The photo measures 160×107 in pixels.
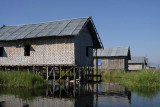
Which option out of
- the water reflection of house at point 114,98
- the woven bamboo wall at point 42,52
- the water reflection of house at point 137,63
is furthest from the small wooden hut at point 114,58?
the water reflection of house at point 114,98

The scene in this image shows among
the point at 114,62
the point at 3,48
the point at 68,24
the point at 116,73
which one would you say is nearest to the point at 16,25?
the point at 3,48

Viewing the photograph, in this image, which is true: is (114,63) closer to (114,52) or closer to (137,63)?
(114,52)

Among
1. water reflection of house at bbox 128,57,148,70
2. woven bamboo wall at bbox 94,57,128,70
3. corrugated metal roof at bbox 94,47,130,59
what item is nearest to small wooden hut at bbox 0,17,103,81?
corrugated metal roof at bbox 94,47,130,59

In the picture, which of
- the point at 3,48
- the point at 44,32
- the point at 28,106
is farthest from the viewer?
the point at 3,48

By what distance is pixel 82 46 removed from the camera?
20578 millimetres

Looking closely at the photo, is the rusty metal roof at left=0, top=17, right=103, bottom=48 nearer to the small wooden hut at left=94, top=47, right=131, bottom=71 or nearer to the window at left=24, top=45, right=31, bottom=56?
the window at left=24, top=45, right=31, bottom=56

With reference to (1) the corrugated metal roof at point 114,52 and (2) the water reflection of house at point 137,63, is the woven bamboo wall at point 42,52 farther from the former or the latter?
(2) the water reflection of house at point 137,63

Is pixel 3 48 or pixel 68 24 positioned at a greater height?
pixel 68 24

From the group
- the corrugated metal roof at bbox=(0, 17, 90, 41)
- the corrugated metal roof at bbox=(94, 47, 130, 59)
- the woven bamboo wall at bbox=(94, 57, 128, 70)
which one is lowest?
the woven bamboo wall at bbox=(94, 57, 128, 70)

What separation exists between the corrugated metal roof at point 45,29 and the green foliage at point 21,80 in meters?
4.62

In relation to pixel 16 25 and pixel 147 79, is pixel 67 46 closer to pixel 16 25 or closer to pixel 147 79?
pixel 147 79

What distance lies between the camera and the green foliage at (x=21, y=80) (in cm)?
1574

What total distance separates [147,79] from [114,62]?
61.8 ft

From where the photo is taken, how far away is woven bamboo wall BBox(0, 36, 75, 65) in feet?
60.7
